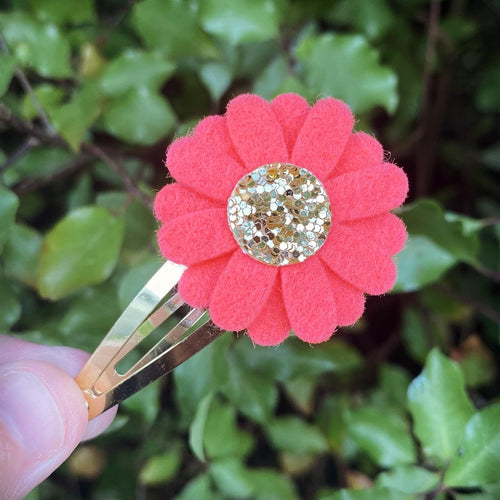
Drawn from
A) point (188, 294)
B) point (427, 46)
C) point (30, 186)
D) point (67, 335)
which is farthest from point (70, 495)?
point (427, 46)

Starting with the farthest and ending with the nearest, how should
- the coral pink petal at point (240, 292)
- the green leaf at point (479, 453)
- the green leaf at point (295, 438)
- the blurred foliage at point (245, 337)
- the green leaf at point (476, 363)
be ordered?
the green leaf at point (476, 363), the green leaf at point (295, 438), the blurred foliage at point (245, 337), the green leaf at point (479, 453), the coral pink petal at point (240, 292)

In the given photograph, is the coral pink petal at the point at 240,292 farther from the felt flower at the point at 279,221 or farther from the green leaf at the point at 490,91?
the green leaf at the point at 490,91

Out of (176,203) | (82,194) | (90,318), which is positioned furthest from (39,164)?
(176,203)

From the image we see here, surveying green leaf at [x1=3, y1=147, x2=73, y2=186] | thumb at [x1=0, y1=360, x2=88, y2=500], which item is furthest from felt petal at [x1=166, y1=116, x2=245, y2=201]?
green leaf at [x1=3, y1=147, x2=73, y2=186]

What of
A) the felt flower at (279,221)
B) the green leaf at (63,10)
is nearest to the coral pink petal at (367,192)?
the felt flower at (279,221)

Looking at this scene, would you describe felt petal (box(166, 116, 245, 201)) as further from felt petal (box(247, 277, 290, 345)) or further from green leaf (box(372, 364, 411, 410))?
green leaf (box(372, 364, 411, 410))

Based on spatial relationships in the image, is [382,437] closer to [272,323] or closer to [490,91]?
[272,323]

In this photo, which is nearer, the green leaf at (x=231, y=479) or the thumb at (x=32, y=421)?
the thumb at (x=32, y=421)
